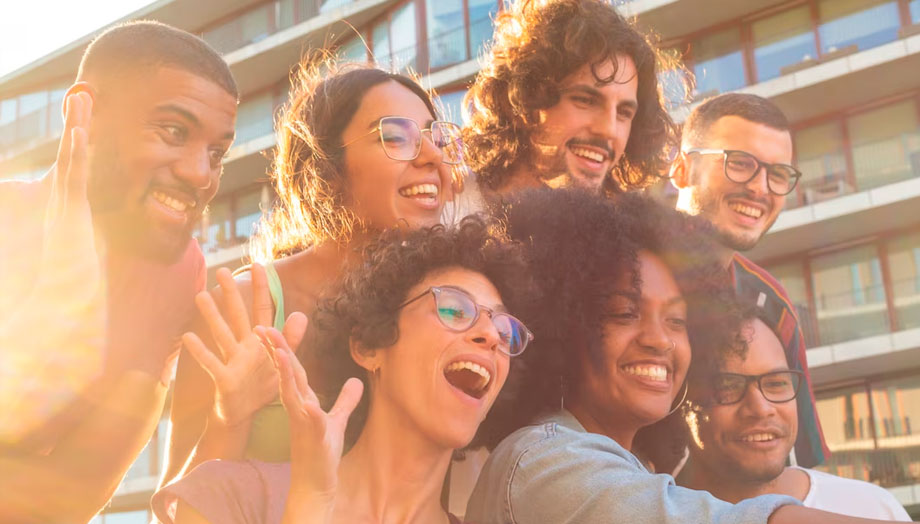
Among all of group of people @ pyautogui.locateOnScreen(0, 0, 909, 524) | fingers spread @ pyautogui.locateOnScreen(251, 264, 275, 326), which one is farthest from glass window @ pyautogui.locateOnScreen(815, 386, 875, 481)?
fingers spread @ pyautogui.locateOnScreen(251, 264, 275, 326)

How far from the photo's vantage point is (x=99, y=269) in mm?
2043

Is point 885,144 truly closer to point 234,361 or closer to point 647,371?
point 647,371

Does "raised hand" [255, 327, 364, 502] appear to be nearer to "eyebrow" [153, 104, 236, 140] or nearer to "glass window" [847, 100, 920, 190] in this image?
"eyebrow" [153, 104, 236, 140]

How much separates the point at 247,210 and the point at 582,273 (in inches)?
435

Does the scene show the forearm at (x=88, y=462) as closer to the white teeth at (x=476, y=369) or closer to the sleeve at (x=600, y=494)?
the white teeth at (x=476, y=369)

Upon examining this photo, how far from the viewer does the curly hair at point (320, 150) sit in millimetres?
2605

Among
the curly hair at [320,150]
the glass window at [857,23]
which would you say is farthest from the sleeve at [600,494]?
the glass window at [857,23]

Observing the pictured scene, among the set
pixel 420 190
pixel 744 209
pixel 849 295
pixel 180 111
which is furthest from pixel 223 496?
pixel 849 295

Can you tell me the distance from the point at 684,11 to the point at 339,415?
41.0 feet

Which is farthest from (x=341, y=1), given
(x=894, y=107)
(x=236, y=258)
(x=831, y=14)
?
(x=894, y=107)

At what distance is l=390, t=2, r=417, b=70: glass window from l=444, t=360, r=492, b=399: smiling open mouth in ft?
45.3

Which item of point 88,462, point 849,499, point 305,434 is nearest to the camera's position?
point 305,434

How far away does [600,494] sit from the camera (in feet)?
5.87

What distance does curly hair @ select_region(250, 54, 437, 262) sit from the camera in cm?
261
